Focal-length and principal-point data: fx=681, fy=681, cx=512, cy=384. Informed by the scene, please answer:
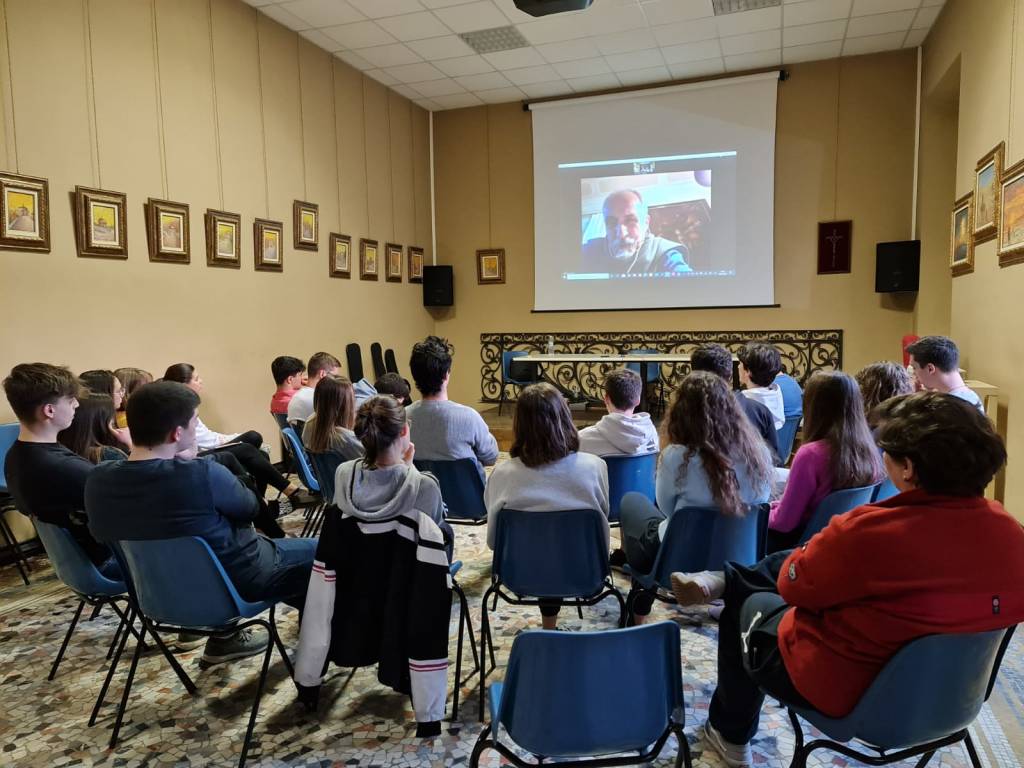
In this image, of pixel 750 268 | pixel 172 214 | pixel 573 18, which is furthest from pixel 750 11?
pixel 172 214

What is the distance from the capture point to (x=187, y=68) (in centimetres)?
524

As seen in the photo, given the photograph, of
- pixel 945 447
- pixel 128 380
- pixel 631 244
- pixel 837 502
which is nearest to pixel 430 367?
pixel 837 502

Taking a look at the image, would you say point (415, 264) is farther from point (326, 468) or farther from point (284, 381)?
point (326, 468)

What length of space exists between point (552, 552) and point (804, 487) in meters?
0.93

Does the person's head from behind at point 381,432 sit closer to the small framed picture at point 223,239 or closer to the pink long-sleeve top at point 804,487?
the pink long-sleeve top at point 804,487

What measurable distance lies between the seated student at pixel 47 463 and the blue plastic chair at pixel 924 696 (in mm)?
2388

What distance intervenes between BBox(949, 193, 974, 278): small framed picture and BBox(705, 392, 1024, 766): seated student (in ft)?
15.1

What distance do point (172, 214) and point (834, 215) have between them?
6532 millimetres

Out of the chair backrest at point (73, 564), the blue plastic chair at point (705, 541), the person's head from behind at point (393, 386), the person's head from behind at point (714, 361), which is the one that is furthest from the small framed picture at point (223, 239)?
the blue plastic chair at point (705, 541)

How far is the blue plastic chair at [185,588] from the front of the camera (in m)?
1.99

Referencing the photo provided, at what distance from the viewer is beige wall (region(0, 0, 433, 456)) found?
13.8 ft

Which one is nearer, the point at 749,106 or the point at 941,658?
the point at 941,658

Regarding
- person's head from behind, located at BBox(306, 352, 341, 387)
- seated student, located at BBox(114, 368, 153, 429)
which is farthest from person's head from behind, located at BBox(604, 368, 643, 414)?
seated student, located at BBox(114, 368, 153, 429)

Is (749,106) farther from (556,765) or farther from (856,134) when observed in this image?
(556,765)
